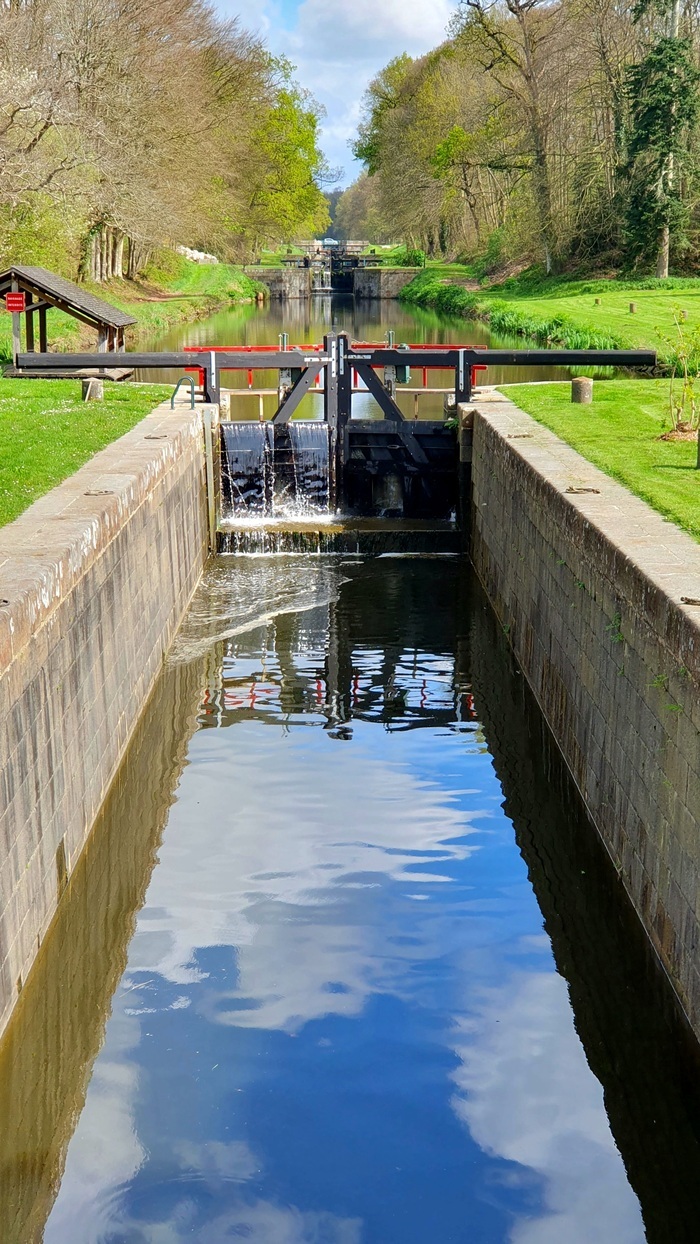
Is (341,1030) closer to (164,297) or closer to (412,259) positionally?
(164,297)

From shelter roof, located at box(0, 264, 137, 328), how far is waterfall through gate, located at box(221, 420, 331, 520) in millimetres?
6803

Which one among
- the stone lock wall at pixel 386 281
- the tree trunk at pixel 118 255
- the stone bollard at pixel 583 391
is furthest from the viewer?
the stone lock wall at pixel 386 281

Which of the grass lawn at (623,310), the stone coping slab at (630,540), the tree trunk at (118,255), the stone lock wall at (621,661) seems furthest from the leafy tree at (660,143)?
the stone lock wall at (621,661)

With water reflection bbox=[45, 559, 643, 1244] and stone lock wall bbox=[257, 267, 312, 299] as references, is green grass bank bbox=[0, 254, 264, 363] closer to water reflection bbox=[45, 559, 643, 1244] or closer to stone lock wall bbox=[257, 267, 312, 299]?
stone lock wall bbox=[257, 267, 312, 299]

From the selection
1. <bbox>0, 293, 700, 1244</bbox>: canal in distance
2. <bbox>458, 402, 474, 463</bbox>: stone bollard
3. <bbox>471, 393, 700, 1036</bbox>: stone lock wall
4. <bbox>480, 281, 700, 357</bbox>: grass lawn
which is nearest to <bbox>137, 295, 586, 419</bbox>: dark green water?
<bbox>480, 281, 700, 357</bbox>: grass lawn

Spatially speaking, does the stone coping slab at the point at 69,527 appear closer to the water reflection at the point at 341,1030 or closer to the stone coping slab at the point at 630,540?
the water reflection at the point at 341,1030

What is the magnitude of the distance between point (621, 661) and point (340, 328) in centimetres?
3848

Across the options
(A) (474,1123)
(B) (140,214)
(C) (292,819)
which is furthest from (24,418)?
(B) (140,214)

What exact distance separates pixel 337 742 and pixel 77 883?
3177 millimetres

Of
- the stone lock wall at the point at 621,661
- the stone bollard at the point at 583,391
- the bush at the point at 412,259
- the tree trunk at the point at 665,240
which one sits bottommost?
the stone lock wall at the point at 621,661

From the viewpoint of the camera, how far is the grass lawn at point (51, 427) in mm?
11242

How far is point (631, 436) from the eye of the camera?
1382cm

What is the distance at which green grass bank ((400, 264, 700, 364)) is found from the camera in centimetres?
2787

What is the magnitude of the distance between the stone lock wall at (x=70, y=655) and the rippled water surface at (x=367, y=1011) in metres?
0.44
